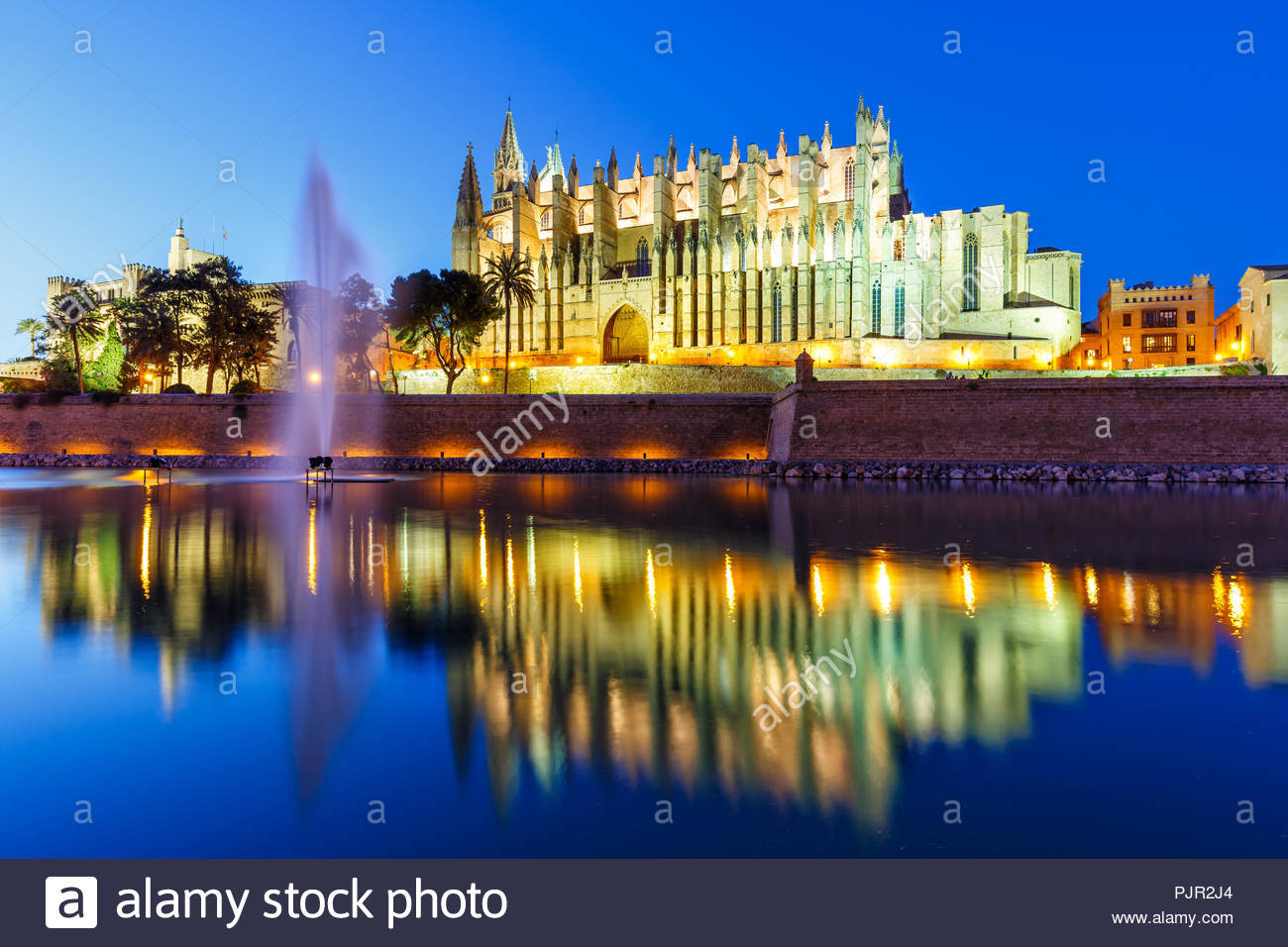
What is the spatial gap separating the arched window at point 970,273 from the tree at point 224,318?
1669 inches

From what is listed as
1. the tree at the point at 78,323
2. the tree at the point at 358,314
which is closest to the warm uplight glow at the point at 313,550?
the tree at the point at 78,323

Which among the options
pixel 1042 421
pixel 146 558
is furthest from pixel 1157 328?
pixel 146 558

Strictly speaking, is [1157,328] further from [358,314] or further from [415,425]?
[358,314]

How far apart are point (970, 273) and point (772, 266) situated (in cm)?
1297

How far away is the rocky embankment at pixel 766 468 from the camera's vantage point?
24.1 meters

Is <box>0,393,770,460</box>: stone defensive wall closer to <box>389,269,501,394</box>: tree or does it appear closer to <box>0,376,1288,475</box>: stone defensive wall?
<box>0,376,1288,475</box>: stone defensive wall

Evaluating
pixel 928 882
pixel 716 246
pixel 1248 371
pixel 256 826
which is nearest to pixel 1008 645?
pixel 928 882

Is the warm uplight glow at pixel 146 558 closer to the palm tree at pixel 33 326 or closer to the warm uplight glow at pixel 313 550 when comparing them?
the warm uplight glow at pixel 313 550

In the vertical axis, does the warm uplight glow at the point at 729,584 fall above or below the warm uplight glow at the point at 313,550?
below

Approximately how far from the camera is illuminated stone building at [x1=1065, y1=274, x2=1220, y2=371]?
177 ft

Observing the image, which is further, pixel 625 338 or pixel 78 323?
pixel 625 338

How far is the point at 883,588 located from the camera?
753cm

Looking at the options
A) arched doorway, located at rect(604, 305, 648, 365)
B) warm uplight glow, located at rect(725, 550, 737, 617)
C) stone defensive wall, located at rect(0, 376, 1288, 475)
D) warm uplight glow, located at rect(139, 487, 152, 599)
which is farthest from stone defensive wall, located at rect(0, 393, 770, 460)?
arched doorway, located at rect(604, 305, 648, 365)

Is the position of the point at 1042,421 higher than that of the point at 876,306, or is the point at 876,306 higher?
the point at 876,306
